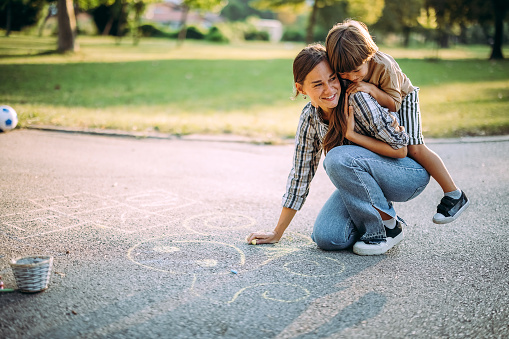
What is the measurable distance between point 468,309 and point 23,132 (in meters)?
6.07

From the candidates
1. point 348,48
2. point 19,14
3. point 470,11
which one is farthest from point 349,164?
point 19,14

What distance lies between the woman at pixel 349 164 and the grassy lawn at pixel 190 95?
140 inches

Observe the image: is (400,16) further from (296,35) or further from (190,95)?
(190,95)

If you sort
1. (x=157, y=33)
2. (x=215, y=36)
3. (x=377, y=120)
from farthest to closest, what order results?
(x=215, y=36), (x=157, y=33), (x=377, y=120)

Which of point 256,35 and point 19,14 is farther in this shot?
point 256,35

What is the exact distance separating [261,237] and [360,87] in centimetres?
120

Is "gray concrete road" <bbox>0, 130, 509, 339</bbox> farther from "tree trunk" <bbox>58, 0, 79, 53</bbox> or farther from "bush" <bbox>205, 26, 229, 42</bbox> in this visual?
"bush" <bbox>205, 26, 229, 42</bbox>

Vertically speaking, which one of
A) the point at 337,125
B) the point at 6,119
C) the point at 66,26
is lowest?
the point at 6,119

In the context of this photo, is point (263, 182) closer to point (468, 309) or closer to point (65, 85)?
point (468, 309)

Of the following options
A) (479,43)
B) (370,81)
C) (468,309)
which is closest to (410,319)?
(468,309)

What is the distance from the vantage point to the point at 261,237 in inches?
129

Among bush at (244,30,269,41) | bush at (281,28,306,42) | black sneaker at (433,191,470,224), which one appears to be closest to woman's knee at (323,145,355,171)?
black sneaker at (433,191,470,224)

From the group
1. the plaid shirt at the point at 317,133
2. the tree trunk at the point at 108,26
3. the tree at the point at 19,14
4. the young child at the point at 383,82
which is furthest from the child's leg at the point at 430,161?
the tree trunk at the point at 108,26

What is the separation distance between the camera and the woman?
292cm
